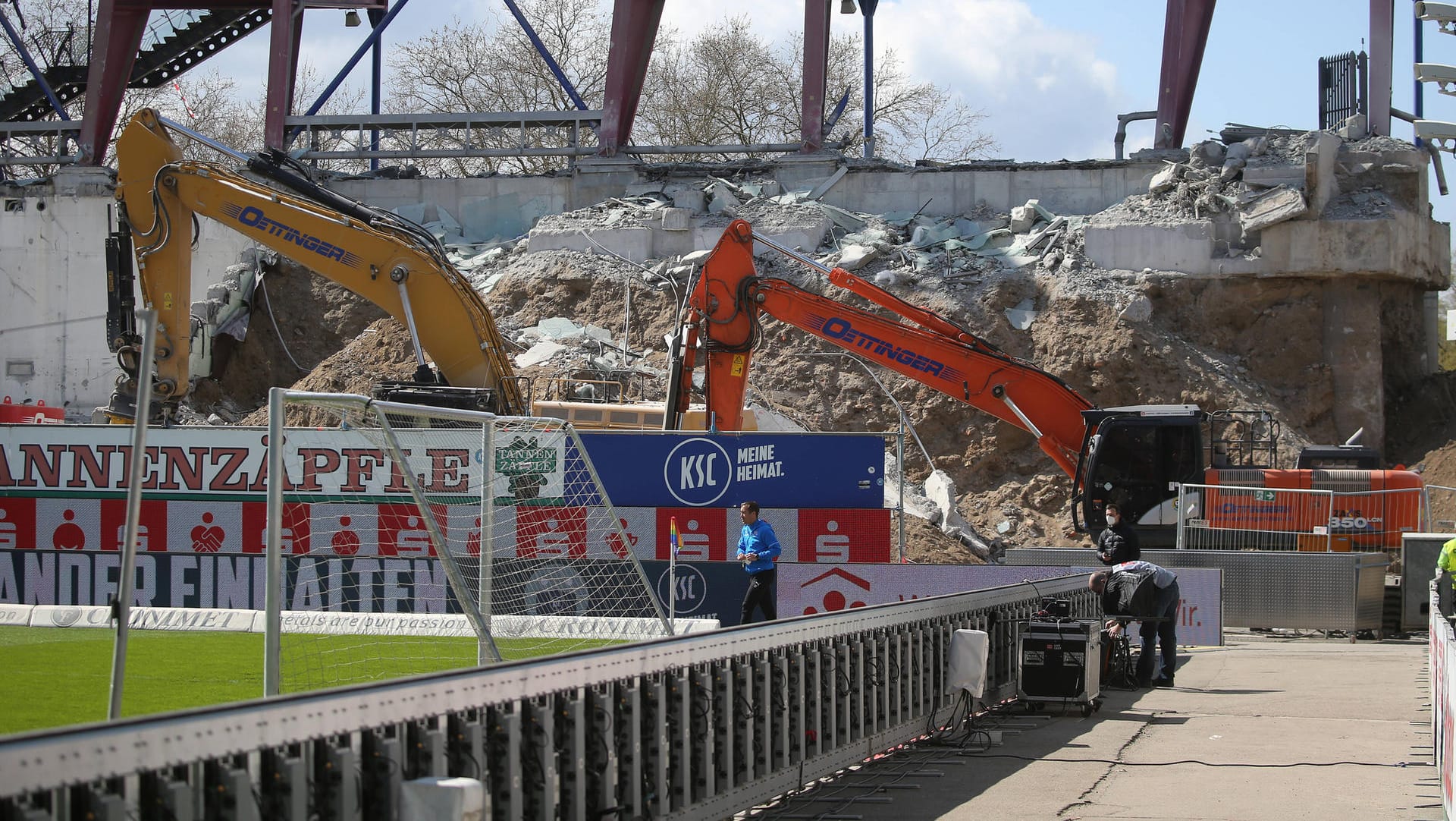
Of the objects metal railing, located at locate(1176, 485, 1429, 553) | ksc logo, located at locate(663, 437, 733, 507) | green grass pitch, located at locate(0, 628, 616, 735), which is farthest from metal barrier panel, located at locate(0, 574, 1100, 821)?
metal railing, located at locate(1176, 485, 1429, 553)

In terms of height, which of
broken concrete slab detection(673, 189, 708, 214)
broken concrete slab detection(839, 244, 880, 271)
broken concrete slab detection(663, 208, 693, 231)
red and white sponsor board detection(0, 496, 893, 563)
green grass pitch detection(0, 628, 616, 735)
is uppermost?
broken concrete slab detection(673, 189, 708, 214)

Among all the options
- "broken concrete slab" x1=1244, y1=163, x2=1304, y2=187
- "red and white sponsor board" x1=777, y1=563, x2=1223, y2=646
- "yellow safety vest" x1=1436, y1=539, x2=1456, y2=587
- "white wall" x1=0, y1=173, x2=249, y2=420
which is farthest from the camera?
"white wall" x1=0, y1=173, x2=249, y2=420

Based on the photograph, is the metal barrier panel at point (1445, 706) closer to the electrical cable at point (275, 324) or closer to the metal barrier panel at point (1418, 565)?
the metal barrier panel at point (1418, 565)

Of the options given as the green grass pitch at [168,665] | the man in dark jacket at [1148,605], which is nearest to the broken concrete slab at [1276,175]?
the man in dark jacket at [1148,605]

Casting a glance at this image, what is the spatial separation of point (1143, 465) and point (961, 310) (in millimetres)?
11811

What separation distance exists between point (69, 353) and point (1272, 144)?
29037 millimetres

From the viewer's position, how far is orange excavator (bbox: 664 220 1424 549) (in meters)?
21.8

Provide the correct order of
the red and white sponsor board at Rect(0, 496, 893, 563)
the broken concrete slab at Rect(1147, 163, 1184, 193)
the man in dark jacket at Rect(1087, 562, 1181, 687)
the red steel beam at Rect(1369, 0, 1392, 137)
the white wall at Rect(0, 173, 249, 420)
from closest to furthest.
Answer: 1. the man in dark jacket at Rect(1087, 562, 1181, 687)
2. the red and white sponsor board at Rect(0, 496, 893, 563)
3. the red steel beam at Rect(1369, 0, 1392, 137)
4. the broken concrete slab at Rect(1147, 163, 1184, 193)
5. the white wall at Rect(0, 173, 249, 420)

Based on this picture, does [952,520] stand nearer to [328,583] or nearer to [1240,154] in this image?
[1240,154]

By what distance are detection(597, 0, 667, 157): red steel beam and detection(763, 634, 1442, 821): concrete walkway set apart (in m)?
25.7

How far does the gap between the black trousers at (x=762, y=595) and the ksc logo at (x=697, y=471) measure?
584cm

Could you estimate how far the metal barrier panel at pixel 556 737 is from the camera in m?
4.78

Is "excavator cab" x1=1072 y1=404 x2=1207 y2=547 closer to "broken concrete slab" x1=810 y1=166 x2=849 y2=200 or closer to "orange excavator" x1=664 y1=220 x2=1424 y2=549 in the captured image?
"orange excavator" x1=664 y1=220 x2=1424 y2=549

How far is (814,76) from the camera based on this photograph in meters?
36.2
